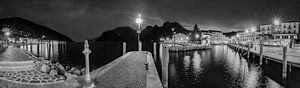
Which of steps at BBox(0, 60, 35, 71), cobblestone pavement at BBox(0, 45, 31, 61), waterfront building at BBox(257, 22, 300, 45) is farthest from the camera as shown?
waterfront building at BBox(257, 22, 300, 45)

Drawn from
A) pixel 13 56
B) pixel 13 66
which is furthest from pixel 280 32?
pixel 13 66

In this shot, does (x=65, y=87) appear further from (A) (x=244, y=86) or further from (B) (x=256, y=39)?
(B) (x=256, y=39)

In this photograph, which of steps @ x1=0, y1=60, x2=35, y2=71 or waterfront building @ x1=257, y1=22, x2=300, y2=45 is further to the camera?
waterfront building @ x1=257, y1=22, x2=300, y2=45

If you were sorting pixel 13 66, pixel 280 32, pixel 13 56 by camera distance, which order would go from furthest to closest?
pixel 280 32 → pixel 13 56 → pixel 13 66

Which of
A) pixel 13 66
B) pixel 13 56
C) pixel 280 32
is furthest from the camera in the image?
pixel 280 32

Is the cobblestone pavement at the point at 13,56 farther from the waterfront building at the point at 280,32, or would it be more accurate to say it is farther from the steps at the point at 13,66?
the waterfront building at the point at 280,32

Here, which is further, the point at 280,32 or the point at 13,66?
the point at 280,32

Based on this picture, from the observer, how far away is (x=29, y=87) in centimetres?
746

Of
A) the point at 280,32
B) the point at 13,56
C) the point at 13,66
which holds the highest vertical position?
the point at 280,32

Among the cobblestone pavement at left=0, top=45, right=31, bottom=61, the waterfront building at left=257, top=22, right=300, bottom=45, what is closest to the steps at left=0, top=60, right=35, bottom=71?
the cobblestone pavement at left=0, top=45, right=31, bottom=61

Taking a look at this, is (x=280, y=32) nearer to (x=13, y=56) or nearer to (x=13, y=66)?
A: (x=13, y=56)

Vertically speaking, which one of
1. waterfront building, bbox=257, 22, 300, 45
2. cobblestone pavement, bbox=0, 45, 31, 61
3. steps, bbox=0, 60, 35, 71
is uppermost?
waterfront building, bbox=257, 22, 300, 45

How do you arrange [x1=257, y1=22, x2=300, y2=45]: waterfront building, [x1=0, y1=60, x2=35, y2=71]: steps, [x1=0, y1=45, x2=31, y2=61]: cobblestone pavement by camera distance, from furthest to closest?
[x1=257, y1=22, x2=300, y2=45]: waterfront building, [x1=0, y1=45, x2=31, y2=61]: cobblestone pavement, [x1=0, y1=60, x2=35, y2=71]: steps

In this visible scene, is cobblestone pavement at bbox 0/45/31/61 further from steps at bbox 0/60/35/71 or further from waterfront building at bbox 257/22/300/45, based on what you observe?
waterfront building at bbox 257/22/300/45
